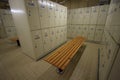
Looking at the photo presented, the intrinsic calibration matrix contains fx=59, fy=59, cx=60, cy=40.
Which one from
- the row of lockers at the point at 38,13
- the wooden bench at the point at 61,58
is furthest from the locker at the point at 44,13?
the wooden bench at the point at 61,58

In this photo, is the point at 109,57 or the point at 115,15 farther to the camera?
the point at 115,15

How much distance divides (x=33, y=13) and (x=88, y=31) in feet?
11.9

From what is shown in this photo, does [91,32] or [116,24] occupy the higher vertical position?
[116,24]

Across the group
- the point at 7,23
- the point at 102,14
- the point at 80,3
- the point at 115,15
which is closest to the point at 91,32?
the point at 102,14

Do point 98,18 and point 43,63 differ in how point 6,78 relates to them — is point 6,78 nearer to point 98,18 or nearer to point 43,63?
point 43,63

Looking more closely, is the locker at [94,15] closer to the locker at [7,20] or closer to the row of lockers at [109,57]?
the row of lockers at [109,57]

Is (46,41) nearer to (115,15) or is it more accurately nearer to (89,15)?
(115,15)

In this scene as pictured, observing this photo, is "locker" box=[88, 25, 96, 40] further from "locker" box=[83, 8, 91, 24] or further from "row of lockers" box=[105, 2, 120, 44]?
"row of lockers" box=[105, 2, 120, 44]

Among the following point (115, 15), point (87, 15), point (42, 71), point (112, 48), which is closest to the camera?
point (112, 48)

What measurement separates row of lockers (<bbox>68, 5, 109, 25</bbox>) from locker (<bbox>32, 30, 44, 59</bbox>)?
3.27 meters

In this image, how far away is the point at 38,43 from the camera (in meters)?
2.18

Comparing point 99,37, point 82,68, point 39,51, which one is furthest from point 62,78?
point 99,37

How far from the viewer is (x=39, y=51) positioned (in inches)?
89.1

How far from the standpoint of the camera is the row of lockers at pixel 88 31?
3.77 meters
